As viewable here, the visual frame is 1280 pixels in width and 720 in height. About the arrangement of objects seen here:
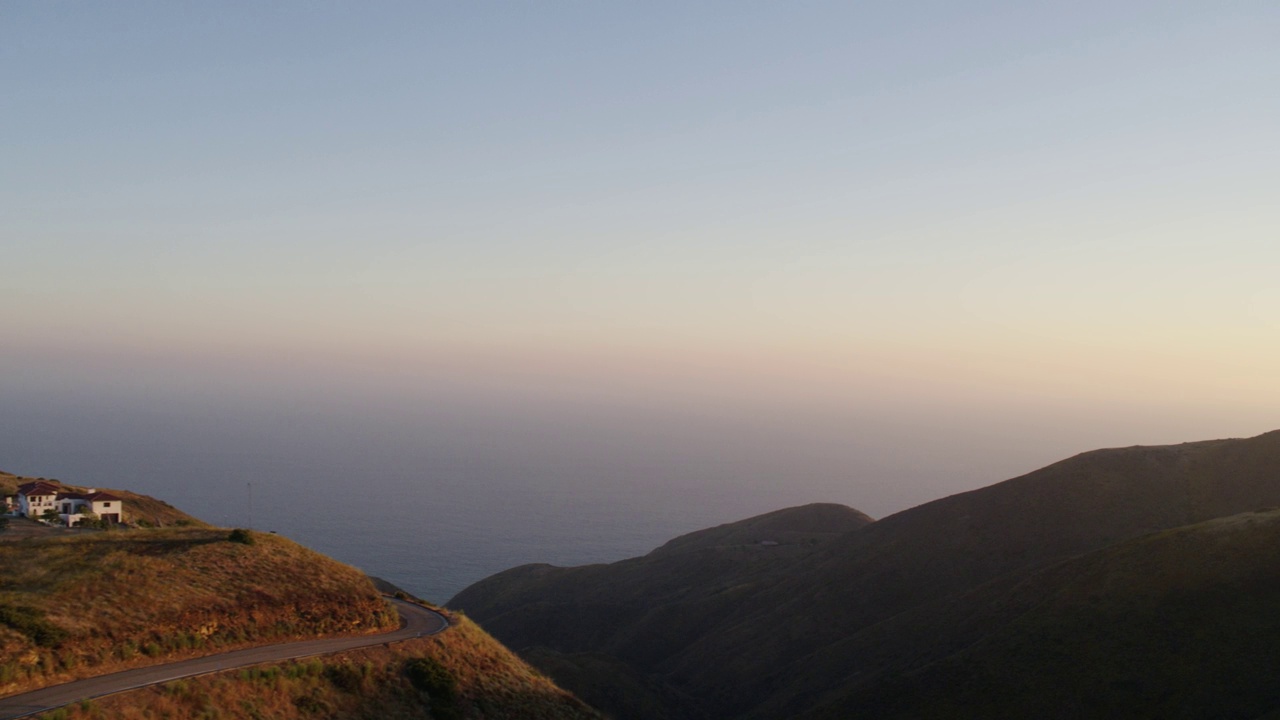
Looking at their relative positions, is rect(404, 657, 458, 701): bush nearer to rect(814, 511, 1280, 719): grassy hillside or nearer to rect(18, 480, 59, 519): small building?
rect(814, 511, 1280, 719): grassy hillside

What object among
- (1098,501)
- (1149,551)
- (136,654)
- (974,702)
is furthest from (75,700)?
(1098,501)

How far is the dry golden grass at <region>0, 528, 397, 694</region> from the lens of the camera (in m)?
24.5

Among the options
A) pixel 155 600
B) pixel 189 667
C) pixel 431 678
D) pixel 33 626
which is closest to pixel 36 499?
pixel 155 600

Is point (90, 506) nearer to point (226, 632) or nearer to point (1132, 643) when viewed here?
point (226, 632)

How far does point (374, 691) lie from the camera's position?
2820 centimetres

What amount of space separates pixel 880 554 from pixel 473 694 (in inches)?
2329

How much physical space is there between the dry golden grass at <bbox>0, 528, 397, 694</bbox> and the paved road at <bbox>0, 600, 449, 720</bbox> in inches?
25.2

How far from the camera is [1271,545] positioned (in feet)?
161

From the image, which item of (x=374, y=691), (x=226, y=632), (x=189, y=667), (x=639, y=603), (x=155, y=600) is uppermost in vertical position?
(x=155, y=600)

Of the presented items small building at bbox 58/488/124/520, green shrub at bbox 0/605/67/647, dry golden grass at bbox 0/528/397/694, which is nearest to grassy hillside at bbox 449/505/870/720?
dry golden grass at bbox 0/528/397/694

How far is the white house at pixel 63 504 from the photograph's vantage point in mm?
59406

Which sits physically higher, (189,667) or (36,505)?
(36,505)

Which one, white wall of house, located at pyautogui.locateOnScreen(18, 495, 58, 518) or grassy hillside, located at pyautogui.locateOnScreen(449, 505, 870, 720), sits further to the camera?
grassy hillside, located at pyautogui.locateOnScreen(449, 505, 870, 720)

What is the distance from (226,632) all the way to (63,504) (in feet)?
140
